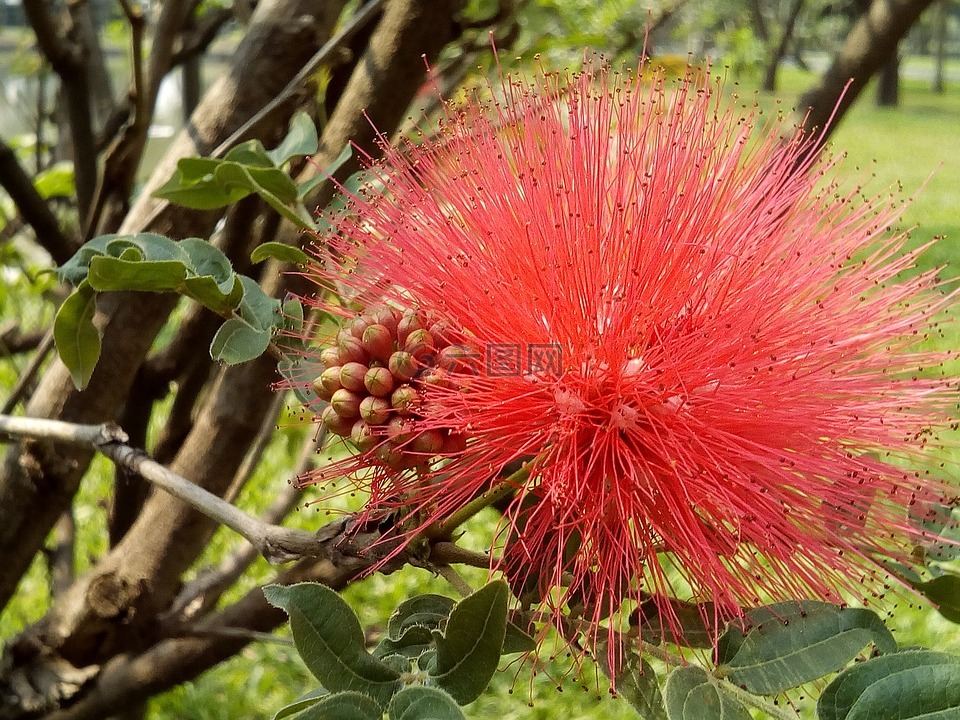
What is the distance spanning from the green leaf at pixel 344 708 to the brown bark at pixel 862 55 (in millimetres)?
1429

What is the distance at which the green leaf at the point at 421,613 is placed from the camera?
0.85 metres

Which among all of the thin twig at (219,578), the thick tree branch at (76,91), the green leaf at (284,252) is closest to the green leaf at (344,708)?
the green leaf at (284,252)

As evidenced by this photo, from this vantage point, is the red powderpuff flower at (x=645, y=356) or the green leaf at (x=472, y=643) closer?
the green leaf at (x=472, y=643)

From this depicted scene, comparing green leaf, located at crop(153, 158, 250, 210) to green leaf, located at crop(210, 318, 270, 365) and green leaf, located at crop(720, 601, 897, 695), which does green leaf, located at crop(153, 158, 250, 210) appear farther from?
green leaf, located at crop(720, 601, 897, 695)

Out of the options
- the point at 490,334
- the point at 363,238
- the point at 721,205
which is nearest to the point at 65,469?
the point at 363,238

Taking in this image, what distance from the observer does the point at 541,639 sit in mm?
829

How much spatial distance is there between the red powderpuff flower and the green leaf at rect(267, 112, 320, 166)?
25 cm

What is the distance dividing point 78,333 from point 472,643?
0.63 m

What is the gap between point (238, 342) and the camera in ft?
3.08

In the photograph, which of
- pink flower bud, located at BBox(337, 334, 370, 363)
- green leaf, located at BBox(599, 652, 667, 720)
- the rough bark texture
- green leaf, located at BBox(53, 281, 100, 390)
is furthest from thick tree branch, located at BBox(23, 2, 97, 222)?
green leaf, located at BBox(599, 652, 667, 720)

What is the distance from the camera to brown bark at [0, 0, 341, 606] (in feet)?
4.69

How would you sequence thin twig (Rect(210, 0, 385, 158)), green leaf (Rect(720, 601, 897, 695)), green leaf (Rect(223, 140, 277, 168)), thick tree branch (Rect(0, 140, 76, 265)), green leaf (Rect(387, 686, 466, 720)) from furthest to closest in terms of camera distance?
thick tree branch (Rect(0, 140, 76, 265)), thin twig (Rect(210, 0, 385, 158)), green leaf (Rect(223, 140, 277, 168)), green leaf (Rect(720, 601, 897, 695)), green leaf (Rect(387, 686, 466, 720))

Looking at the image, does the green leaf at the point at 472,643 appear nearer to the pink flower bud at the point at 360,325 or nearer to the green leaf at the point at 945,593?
the pink flower bud at the point at 360,325

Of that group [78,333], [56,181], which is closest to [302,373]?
[78,333]
